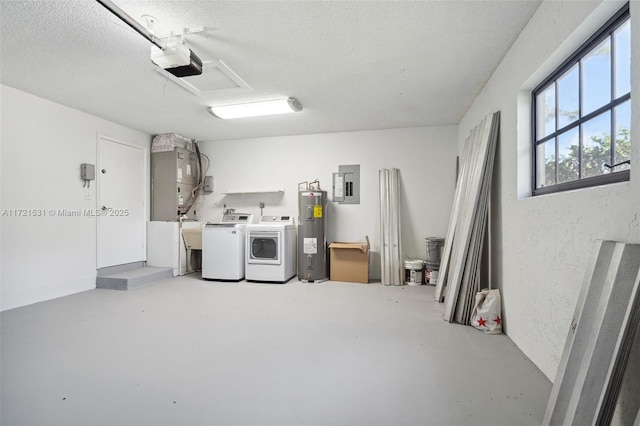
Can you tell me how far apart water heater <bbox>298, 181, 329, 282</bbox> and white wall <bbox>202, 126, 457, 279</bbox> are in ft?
1.56

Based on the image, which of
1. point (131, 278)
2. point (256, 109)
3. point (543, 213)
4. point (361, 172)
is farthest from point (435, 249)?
point (131, 278)

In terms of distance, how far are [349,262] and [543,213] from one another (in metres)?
2.83

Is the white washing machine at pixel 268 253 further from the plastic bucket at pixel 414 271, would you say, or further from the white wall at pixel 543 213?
the white wall at pixel 543 213

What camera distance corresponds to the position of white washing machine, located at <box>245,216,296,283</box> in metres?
4.26

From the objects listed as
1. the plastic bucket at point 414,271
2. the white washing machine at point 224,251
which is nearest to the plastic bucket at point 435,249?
the plastic bucket at point 414,271

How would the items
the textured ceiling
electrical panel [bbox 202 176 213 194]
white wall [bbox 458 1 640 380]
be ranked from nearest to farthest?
white wall [bbox 458 1 640 380]
the textured ceiling
electrical panel [bbox 202 176 213 194]

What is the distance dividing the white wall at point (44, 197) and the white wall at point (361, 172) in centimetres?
195

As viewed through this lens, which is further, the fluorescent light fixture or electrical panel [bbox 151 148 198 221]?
electrical panel [bbox 151 148 198 221]

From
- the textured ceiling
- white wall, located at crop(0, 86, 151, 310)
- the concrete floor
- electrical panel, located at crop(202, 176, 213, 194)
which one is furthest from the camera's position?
electrical panel, located at crop(202, 176, 213, 194)

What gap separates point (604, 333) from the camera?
43.0 inches

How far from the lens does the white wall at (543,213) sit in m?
1.24

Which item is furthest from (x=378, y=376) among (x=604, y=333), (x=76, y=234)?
(x=76, y=234)

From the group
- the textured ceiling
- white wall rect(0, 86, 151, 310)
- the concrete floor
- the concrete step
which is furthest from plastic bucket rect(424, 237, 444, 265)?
white wall rect(0, 86, 151, 310)

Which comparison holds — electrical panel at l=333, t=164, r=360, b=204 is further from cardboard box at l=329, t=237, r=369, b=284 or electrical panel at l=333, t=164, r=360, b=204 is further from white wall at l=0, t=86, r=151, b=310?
white wall at l=0, t=86, r=151, b=310
